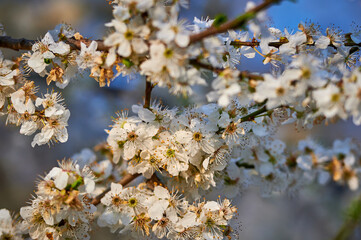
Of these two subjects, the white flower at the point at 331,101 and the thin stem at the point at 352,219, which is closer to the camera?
the white flower at the point at 331,101

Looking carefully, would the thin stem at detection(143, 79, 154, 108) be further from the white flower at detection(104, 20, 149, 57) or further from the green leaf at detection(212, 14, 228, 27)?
the green leaf at detection(212, 14, 228, 27)

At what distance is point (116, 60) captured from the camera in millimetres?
1044

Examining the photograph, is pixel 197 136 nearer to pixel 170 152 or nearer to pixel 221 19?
pixel 170 152

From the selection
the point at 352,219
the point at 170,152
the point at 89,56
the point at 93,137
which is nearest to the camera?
the point at 89,56

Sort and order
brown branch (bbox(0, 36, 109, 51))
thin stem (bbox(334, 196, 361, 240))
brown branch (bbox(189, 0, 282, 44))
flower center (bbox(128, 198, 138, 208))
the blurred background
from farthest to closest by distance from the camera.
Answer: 1. the blurred background
2. thin stem (bbox(334, 196, 361, 240))
3. flower center (bbox(128, 198, 138, 208))
4. brown branch (bbox(0, 36, 109, 51))
5. brown branch (bbox(189, 0, 282, 44))

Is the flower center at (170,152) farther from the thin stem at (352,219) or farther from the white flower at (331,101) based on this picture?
the thin stem at (352,219)

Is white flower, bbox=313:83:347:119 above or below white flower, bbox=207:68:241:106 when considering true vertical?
below

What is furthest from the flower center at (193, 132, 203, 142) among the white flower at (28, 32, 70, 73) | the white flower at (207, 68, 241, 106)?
the white flower at (28, 32, 70, 73)

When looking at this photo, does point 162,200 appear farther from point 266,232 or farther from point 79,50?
point 266,232

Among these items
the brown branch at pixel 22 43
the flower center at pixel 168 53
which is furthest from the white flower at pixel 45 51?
the flower center at pixel 168 53

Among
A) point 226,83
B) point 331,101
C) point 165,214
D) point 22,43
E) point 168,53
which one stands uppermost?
point 22,43

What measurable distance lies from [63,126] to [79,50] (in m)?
0.28

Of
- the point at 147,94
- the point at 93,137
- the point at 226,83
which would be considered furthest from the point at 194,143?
the point at 93,137

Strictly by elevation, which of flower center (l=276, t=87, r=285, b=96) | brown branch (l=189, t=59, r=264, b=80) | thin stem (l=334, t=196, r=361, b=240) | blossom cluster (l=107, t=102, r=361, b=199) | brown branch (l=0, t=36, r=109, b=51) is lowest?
thin stem (l=334, t=196, r=361, b=240)
